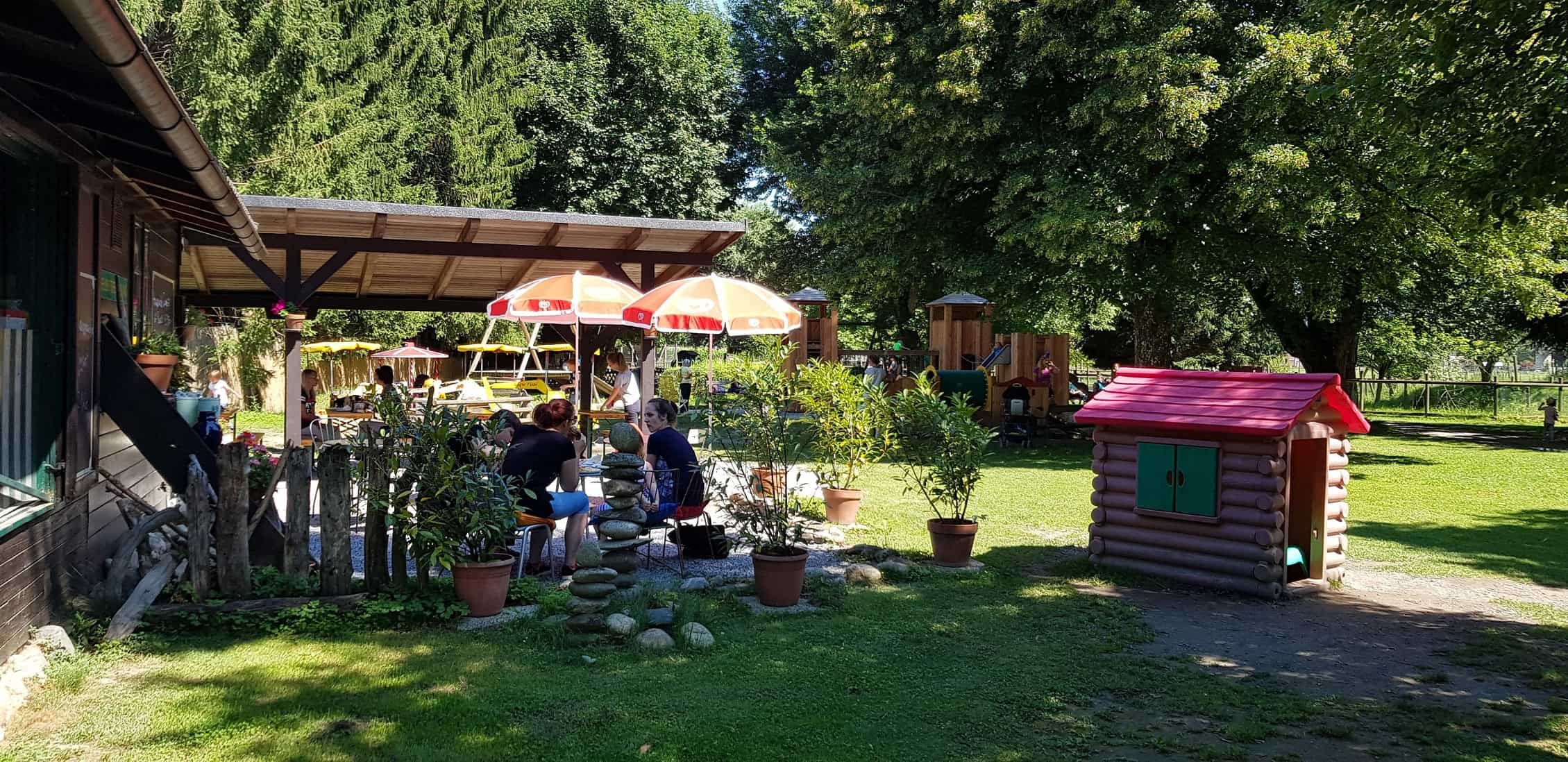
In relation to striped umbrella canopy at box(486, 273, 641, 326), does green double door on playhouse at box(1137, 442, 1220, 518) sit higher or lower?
lower

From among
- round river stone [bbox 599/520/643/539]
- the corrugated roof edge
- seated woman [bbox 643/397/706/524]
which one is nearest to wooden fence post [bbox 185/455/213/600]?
round river stone [bbox 599/520/643/539]

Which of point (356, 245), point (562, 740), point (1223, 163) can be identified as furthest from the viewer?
point (1223, 163)

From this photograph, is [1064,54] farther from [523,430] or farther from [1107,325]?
[1107,325]

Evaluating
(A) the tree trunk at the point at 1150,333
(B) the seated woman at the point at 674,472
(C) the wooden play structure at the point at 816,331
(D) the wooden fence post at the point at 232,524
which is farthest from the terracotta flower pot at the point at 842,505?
(C) the wooden play structure at the point at 816,331

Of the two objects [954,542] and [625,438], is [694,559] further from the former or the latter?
[954,542]

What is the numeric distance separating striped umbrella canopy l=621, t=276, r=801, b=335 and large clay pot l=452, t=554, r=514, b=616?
4.05m

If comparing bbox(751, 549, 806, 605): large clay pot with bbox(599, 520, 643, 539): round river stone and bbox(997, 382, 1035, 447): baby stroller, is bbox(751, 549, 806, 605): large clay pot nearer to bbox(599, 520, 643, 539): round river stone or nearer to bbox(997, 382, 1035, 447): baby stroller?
bbox(599, 520, 643, 539): round river stone

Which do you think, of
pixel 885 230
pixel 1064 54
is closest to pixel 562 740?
pixel 1064 54

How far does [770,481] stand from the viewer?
8.27 metres

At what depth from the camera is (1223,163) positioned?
1548 centimetres

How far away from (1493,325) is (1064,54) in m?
19.2

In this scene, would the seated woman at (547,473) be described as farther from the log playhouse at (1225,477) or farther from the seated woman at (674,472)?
the log playhouse at (1225,477)

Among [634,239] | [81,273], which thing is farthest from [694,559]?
[634,239]

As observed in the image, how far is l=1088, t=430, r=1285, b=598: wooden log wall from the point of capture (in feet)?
24.3
